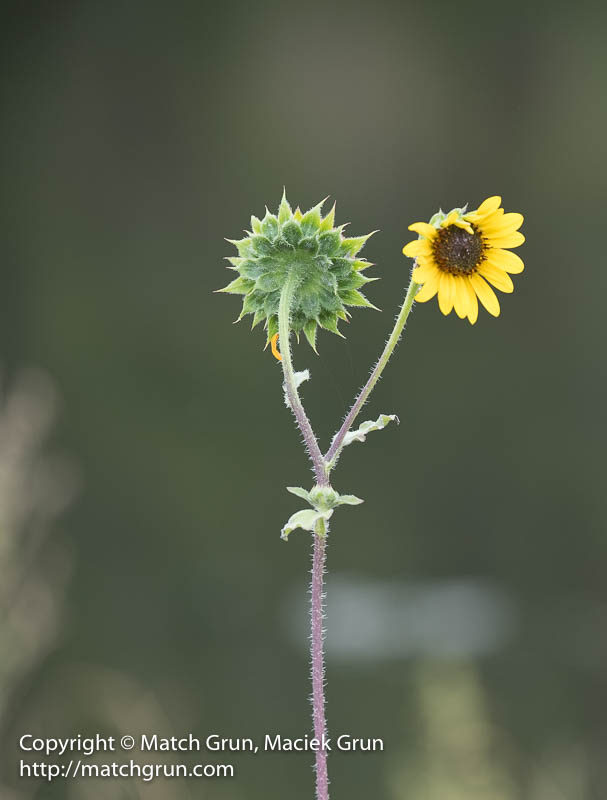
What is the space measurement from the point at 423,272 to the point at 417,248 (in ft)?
0.06

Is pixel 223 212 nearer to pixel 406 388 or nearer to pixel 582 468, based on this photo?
pixel 406 388

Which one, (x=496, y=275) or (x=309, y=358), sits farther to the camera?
(x=309, y=358)

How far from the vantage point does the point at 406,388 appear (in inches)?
115

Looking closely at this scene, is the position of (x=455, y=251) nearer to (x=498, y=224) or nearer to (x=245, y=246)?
(x=498, y=224)

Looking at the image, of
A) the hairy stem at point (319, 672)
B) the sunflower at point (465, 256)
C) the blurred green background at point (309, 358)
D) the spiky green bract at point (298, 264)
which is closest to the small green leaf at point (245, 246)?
the spiky green bract at point (298, 264)

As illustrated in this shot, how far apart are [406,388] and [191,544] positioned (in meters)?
0.77

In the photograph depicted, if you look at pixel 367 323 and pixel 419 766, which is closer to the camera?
pixel 419 766

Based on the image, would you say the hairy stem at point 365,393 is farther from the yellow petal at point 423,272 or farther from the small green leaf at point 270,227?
the small green leaf at point 270,227

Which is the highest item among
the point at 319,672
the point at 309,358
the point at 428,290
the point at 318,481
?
the point at 309,358

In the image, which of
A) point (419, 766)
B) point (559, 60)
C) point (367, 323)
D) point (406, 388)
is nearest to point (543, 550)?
point (406, 388)

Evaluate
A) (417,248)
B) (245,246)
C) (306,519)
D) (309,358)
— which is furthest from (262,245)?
(309,358)

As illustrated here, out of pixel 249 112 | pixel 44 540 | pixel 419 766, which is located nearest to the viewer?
pixel 419 766

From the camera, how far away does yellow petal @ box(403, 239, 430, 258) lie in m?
0.74

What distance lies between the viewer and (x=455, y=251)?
76 centimetres
